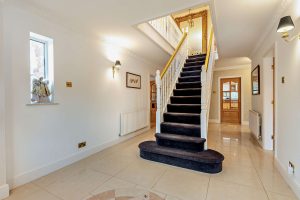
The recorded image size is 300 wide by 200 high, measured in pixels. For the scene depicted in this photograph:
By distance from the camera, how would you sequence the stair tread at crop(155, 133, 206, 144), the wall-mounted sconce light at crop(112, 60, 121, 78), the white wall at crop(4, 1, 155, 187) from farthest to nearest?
1. the wall-mounted sconce light at crop(112, 60, 121, 78)
2. the stair tread at crop(155, 133, 206, 144)
3. the white wall at crop(4, 1, 155, 187)

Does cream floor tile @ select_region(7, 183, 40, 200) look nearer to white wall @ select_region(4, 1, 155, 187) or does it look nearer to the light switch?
Answer: white wall @ select_region(4, 1, 155, 187)

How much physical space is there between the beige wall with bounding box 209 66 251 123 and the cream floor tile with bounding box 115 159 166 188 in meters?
5.02

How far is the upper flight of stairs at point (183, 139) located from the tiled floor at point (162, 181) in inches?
5.5

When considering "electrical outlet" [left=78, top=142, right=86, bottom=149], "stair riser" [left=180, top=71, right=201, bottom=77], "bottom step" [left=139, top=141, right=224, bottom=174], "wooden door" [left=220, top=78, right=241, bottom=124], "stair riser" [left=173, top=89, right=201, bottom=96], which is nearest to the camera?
"bottom step" [left=139, top=141, right=224, bottom=174]

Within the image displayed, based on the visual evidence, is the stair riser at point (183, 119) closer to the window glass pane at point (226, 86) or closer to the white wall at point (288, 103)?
the white wall at point (288, 103)

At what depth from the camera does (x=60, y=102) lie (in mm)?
2602

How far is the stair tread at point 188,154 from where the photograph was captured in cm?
234

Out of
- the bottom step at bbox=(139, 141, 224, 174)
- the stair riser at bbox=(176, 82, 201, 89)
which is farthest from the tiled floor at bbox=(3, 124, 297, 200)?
the stair riser at bbox=(176, 82, 201, 89)

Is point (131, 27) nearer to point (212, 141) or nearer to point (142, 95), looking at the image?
point (142, 95)

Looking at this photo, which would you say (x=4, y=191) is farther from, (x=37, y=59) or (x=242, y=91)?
(x=242, y=91)

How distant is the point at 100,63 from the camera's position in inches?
133

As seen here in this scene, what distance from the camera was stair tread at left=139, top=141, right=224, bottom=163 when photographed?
2.34 m

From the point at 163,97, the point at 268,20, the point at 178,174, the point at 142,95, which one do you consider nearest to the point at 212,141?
the point at 163,97

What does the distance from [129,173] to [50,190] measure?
3.41ft
